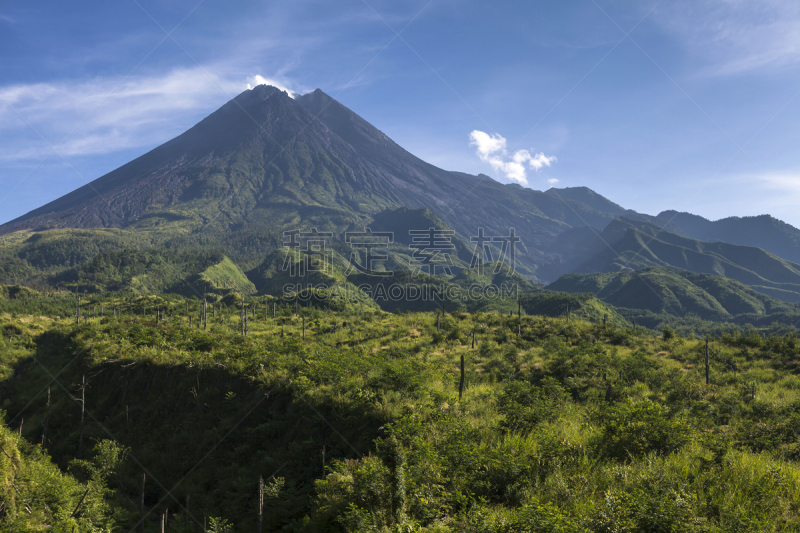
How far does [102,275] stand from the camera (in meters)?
123

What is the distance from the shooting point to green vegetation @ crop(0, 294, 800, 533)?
6789 mm

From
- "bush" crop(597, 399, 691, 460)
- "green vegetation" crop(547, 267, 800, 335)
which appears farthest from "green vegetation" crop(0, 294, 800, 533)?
"green vegetation" crop(547, 267, 800, 335)

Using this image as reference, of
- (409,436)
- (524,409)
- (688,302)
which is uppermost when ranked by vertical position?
(524,409)

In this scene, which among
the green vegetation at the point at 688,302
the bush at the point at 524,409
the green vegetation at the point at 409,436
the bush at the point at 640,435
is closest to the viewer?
the green vegetation at the point at 409,436

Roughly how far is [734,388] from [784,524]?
1590cm

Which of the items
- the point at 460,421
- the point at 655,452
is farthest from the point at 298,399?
the point at 655,452

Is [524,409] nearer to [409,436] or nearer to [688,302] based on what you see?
[409,436]

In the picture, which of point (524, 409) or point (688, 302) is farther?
point (688, 302)

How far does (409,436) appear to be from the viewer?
910 cm

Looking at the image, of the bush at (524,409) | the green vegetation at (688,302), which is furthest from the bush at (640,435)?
the green vegetation at (688,302)

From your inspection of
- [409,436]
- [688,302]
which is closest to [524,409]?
[409,436]

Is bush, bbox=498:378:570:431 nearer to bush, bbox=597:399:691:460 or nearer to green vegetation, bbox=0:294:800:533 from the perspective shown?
green vegetation, bbox=0:294:800:533

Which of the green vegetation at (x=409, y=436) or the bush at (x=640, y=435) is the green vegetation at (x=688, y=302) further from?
the bush at (x=640, y=435)

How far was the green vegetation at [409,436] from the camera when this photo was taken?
6.79 meters
